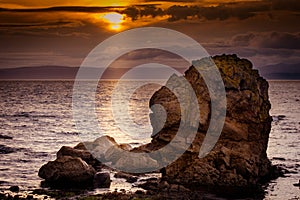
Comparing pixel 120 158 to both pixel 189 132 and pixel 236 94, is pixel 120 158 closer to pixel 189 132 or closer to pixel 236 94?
pixel 189 132

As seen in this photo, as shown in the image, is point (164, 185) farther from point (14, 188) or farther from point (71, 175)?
point (14, 188)

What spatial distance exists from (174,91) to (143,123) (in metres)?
Answer: 70.5

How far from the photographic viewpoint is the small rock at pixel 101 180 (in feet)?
168

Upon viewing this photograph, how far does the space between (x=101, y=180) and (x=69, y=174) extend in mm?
3023

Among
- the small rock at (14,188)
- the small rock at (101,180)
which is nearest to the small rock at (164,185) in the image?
the small rock at (101,180)

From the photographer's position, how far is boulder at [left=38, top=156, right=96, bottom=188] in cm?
5150

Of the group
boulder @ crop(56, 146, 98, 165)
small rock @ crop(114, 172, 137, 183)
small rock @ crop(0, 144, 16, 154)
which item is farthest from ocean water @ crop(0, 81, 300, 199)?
small rock @ crop(114, 172, 137, 183)

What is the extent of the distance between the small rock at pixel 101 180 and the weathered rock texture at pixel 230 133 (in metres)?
5.75

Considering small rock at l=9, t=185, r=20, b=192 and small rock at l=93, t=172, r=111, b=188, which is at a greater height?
small rock at l=93, t=172, r=111, b=188

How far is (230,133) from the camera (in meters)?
53.7

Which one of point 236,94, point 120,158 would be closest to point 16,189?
point 120,158

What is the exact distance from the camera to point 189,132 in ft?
Answer: 177

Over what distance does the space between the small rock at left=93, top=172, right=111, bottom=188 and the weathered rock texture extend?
5.75m

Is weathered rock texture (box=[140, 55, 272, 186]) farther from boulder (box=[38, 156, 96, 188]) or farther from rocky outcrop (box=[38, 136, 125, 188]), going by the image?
boulder (box=[38, 156, 96, 188])
